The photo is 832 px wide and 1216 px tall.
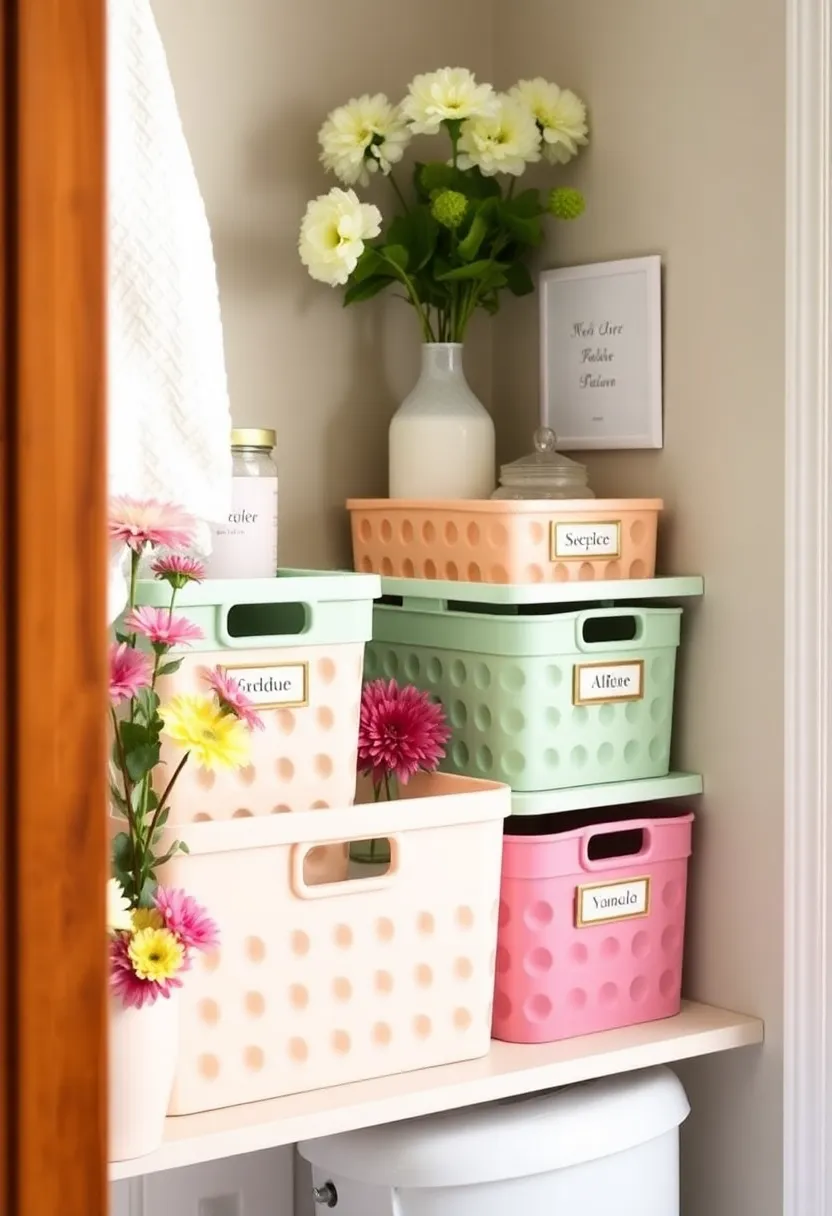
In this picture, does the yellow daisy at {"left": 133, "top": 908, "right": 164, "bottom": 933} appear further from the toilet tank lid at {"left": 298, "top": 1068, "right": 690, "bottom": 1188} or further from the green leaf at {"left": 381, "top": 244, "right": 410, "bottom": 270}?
the green leaf at {"left": 381, "top": 244, "right": 410, "bottom": 270}

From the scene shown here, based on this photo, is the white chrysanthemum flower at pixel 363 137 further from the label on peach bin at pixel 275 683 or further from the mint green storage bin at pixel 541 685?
the label on peach bin at pixel 275 683

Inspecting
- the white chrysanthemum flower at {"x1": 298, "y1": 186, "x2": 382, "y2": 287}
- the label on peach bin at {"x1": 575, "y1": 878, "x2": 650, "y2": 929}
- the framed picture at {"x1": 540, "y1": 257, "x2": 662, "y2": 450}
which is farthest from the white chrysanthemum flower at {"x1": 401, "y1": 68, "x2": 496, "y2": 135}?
the label on peach bin at {"x1": 575, "y1": 878, "x2": 650, "y2": 929}

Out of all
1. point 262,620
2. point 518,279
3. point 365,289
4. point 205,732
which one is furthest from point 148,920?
point 518,279

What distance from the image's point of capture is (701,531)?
1611 millimetres

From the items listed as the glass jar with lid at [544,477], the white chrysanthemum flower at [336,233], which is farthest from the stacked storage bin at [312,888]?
the white chrysanthemum flower at [336,233]

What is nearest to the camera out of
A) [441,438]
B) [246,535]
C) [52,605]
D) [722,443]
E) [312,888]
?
[52,605]

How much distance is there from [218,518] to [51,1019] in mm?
563

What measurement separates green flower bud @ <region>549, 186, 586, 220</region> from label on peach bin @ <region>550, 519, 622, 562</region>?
341 mm

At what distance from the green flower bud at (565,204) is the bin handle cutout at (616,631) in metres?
0.43

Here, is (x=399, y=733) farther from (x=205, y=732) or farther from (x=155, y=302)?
(x=155, y=302)

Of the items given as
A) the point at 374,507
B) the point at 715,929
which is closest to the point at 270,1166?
the point at 715,929

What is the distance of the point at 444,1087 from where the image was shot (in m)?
1.38

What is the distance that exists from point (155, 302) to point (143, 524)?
0.55 feet

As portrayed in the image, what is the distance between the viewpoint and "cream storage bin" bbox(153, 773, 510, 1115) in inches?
51.4
